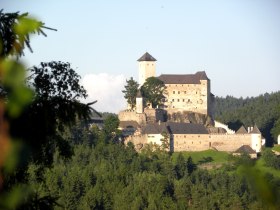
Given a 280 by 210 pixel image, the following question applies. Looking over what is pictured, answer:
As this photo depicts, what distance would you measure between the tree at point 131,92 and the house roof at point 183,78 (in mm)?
4213

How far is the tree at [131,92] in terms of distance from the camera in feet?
272

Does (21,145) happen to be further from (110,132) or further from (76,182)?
(110,132)

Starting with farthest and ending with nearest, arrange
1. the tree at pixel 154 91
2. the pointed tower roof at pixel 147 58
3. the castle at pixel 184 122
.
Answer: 1. the pointed tower roof at pixel 147 58
2. the tree at pixel 154 91
3. the castle at pixel 184 122

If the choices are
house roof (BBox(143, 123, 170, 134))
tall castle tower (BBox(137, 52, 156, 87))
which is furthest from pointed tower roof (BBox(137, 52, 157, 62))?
house roof (BBox(143, 123, 170, 134))

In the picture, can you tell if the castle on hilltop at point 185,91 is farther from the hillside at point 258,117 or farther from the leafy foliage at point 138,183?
the leafy foliage at point 138,183

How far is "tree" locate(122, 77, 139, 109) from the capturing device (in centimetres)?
8300

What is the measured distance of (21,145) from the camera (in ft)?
9.33

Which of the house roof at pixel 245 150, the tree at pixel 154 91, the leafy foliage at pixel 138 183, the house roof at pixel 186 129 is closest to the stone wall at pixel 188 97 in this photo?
the tree at pixel 154 91

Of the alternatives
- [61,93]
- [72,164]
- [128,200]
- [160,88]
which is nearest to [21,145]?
[61,93]

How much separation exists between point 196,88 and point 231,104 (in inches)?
3294

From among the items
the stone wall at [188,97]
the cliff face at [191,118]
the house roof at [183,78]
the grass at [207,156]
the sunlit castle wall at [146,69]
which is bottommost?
the grass at [207,156]

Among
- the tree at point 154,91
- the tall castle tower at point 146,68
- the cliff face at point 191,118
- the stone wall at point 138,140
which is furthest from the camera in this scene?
the tall castle tower at point 146,68

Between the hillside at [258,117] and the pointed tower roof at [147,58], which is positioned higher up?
the pointed tower roof at [147,58]

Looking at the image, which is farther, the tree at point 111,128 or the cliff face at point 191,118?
the cliff face at point 191,118
